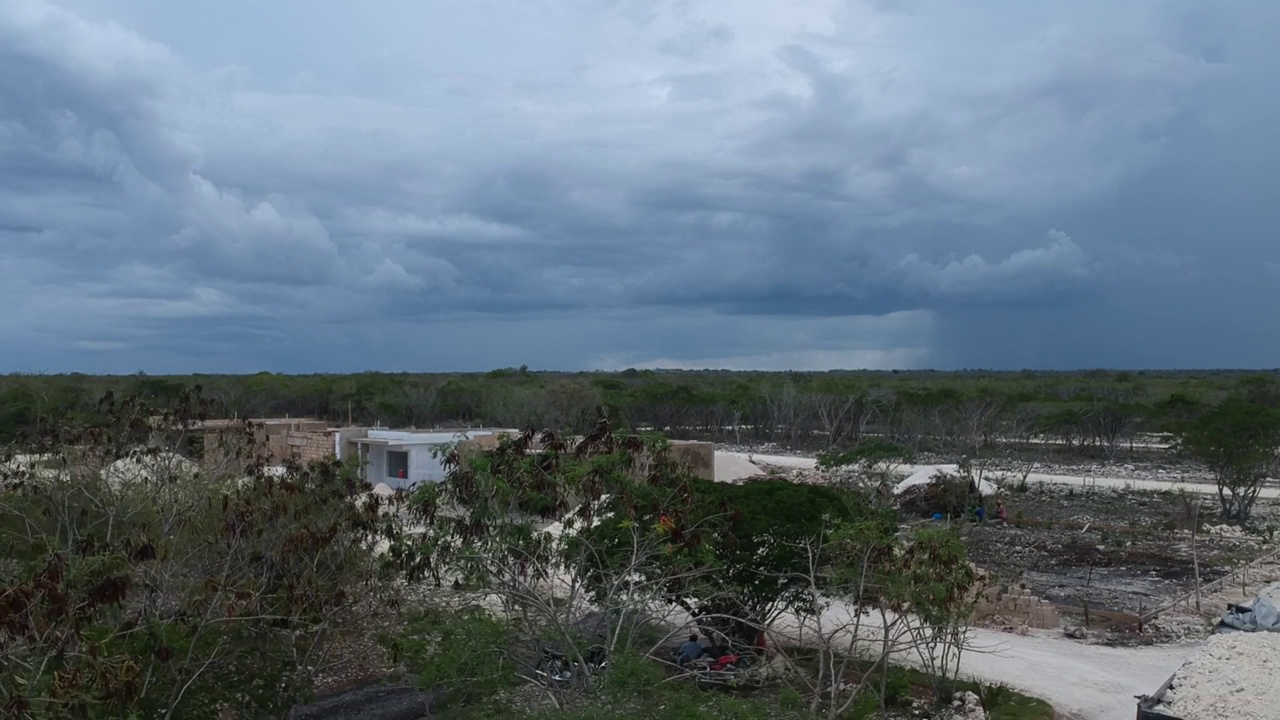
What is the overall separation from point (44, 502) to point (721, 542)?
29.4 feet

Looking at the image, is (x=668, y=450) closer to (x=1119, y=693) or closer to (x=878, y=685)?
(x=878, y=685)

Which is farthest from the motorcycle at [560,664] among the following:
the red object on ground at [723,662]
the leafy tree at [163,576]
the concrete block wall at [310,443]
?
the concrete block wall at [310,443]

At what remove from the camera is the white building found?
31688mm

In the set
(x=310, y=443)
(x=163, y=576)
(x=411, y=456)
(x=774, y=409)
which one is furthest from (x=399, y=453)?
(x=774, y=409)

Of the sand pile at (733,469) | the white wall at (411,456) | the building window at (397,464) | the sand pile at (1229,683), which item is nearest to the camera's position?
the sand pile at (1229,683)

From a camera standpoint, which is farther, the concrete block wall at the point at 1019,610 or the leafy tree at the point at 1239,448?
the leafy tree at the point at 1239,448

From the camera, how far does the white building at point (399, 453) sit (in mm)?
31688

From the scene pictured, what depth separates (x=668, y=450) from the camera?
438 inches

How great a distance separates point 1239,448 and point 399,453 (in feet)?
88.0

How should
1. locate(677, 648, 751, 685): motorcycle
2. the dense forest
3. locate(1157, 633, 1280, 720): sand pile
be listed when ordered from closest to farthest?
locate(1157, 633, 1280, 720): sand pile → locate(677, 648, 751, 685): motorcycle → the dense forest

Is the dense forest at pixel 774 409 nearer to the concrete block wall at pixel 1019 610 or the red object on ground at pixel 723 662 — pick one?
the concrete block wall at pixel 1019 610

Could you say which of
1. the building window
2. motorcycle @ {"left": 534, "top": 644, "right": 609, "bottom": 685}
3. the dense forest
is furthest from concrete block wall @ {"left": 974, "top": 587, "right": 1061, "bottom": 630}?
the dense forest

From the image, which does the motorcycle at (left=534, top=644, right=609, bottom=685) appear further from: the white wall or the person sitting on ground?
the white wall

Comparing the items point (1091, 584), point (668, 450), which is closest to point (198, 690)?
point (668, 450)
